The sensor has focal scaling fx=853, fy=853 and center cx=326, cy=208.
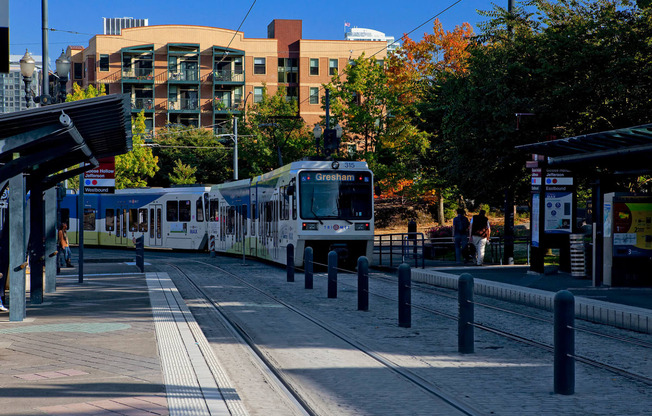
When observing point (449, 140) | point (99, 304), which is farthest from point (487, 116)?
point (99, 304)

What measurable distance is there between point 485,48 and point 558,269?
7.62m

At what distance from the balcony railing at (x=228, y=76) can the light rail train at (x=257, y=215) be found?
35109 mm

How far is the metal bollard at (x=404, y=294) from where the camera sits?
40.2 ft

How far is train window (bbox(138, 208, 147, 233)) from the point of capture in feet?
137

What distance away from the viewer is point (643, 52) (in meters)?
22.5

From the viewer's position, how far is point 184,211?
40.4 metres

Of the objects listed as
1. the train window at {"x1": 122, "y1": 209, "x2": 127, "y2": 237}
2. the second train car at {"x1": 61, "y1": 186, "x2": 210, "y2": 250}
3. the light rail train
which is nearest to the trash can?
the light rail train

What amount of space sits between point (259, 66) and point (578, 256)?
63793 millimetres

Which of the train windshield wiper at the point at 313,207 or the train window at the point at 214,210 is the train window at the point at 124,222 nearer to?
the train window at the point at 214,210

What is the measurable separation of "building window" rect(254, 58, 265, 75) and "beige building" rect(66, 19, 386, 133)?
75 millimetres

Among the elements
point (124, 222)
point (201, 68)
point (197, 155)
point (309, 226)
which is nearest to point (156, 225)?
point (124, 222)

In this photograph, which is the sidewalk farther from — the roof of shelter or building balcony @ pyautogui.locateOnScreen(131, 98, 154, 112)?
building balcony @ pyautogui.locateOnScreen(131, 98, 154, 112)

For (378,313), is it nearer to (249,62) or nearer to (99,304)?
(99,304)

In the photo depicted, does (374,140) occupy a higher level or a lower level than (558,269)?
higher
